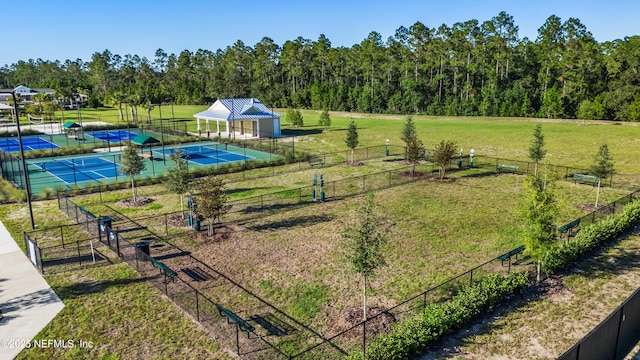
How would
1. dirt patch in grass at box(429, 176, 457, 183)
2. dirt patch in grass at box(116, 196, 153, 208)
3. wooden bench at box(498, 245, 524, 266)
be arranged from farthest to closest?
dirt patch in grass at box(429, 176, 457, 183) → dirt patch in grass at box(116, 196, 153, 208) → wooden bench at box(498, 245, 524, 266)

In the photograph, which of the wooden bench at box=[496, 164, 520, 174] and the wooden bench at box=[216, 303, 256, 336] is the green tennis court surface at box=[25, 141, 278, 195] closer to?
the wooden bench at box=[216, 303, 256, 336]

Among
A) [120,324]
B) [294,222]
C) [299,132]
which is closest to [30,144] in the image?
[299,132]

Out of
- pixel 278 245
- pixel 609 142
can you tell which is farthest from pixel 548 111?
pixel 278 245

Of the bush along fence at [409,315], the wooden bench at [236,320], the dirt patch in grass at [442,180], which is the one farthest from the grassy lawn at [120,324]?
the dirt patch in grass at [442,180]

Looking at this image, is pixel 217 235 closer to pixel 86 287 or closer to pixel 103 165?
pixel 86 287

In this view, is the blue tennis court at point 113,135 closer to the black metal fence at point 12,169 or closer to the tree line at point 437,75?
the tree line at point 437,75

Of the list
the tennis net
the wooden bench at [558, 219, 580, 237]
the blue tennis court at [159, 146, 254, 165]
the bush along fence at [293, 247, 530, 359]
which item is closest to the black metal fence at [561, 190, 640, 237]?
the wooden bench at [558, 219, 580, 237]

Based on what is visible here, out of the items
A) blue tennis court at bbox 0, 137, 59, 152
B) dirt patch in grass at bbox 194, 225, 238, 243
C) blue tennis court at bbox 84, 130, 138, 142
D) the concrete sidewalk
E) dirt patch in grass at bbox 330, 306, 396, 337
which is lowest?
dirt patch in grass at bbox 330, 306, 396, 337
